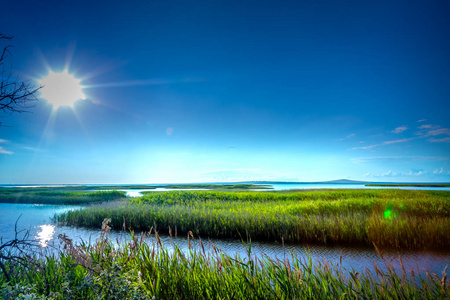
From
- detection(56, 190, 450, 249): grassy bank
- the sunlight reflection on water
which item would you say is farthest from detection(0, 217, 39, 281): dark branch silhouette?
the sunlight reflection on water

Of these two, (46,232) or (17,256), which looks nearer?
(17,256)

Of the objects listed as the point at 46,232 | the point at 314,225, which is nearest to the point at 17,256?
the point at 314,225

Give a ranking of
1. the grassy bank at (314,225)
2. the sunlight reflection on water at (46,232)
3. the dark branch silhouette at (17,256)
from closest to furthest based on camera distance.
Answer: the dark branch silhouette at (17,256) < the grassy bank at (314,225) < the sunlight reflection on water at (46,232)

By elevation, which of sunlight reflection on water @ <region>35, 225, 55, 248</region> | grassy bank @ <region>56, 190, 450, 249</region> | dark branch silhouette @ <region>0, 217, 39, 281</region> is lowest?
sunlight reflection on water @ <region>35, 225, 55, 248</region>

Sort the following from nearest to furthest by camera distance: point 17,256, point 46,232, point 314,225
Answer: point 17,256
point 314,225
point 46,232

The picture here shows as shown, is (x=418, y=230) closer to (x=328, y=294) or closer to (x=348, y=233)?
(x=348, y=233)

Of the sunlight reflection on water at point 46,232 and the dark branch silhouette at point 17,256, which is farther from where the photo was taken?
the sunlight reflection on water at point 46,232

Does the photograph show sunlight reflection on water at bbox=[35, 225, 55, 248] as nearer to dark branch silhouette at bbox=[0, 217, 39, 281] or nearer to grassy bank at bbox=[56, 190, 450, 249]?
grassy bank at bbox=[56, 190, 450, 249]

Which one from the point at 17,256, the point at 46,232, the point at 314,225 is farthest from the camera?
the point at 46,232

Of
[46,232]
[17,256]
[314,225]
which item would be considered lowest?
[46,232]

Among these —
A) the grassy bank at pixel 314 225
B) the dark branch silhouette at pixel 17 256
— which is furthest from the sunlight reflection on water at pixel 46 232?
the dark branch silhouette at pixel 17 256

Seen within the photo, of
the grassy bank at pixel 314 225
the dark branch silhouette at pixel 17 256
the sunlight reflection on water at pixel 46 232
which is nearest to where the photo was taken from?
the dark branch silhouette at pixel 17 256

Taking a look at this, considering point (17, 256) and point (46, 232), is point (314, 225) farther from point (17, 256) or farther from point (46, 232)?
point (46, 232)

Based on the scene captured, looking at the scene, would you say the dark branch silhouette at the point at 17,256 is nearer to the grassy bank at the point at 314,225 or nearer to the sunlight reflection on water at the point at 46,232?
the grassy bank at the point at 314,225
